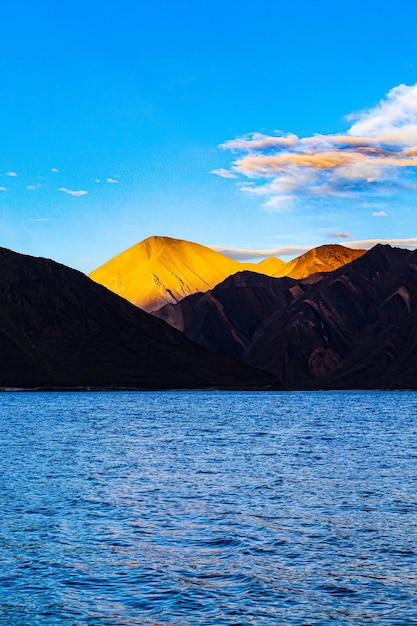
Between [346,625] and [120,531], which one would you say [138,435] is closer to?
[120,531]

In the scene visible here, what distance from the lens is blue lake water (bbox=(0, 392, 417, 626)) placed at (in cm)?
2731

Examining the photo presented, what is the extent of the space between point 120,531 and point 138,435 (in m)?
79.7

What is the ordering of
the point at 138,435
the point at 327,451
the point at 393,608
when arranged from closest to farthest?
the point at 393,608
the point at 327,451
the point at 138,435

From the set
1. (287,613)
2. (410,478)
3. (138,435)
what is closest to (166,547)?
(287,613)

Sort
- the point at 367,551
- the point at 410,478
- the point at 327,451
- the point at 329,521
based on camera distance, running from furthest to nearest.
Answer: the point at 327,451
the point at 410,478
the point at 329,521
the point at 367,551

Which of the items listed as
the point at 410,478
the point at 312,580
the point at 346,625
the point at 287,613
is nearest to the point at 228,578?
the point at 312,580

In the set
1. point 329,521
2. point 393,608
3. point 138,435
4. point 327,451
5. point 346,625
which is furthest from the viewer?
point 138,435

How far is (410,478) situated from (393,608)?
3732 centimetres

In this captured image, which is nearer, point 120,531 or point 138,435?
point 120,531

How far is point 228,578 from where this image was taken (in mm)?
31141

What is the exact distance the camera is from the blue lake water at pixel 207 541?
27312 mm

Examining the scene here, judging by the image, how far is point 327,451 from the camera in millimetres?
91625

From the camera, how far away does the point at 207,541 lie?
38000mm

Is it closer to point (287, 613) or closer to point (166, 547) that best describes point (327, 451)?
point (166, 547)
